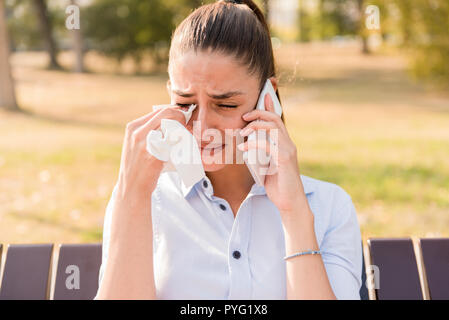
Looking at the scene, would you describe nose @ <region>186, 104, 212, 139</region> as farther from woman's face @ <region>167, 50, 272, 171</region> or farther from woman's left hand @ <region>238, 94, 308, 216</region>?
woman's left hand @ <region>238, 94, 308, 216</region>

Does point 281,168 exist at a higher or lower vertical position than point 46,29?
lower

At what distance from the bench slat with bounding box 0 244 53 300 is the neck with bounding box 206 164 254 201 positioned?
797mm

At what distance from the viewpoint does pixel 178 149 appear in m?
1.93

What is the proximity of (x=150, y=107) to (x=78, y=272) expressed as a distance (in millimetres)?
14446

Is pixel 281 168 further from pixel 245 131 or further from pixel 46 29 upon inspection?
pixel 46 29

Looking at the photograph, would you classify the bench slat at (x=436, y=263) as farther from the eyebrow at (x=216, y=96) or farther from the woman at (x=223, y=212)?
the eyebrow at (x=216, y=96)

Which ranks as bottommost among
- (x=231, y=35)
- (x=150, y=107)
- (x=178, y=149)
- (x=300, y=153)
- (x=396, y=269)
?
(x=396, y=269)

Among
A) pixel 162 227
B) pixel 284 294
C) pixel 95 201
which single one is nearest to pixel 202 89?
pixel 162 227

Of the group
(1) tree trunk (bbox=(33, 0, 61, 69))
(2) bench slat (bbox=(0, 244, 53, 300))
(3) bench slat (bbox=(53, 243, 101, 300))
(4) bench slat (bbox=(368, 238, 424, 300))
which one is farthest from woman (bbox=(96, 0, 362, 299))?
(1) tree trunk (bbox=(33, 0, 61, 69))

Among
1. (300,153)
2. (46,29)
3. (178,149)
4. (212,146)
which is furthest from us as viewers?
(46,29)

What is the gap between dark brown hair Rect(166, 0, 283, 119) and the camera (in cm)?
A: 203

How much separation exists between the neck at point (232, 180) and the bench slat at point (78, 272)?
594mm

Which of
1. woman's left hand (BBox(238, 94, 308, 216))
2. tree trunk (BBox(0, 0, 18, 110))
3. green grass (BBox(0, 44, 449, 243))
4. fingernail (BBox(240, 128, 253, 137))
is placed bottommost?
woman's left hand (BBox(238, 94, 308, 216))

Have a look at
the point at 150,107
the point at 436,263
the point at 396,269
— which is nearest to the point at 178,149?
the point at 396,269
